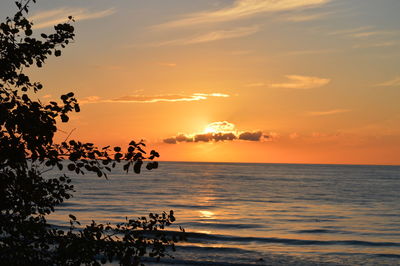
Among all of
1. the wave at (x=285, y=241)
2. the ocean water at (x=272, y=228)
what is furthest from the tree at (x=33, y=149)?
the wave at (x=285, y=241)

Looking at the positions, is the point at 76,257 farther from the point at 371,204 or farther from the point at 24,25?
the point at 371,204

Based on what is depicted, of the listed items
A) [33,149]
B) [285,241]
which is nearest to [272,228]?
[285,241]

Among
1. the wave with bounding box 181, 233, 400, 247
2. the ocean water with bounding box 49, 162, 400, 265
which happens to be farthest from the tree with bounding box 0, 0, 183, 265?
the wave with bounding box 181, 233, 400, 247

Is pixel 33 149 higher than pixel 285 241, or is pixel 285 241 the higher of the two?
pixel 33 149

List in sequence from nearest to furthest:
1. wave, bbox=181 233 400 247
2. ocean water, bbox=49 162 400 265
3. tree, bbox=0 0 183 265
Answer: tree, bbox=0 0 183 265 → ocean water, bbox=49 162 400 265 → wave, bbox=181 233 400 247

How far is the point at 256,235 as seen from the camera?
3650cm

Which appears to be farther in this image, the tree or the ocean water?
the ocean water

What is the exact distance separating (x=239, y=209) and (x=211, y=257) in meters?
29.8

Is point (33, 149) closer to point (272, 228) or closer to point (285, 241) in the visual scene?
point (285, 241)

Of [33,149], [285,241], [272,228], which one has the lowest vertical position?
[285,241]

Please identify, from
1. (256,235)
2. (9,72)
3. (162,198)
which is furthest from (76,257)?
(162,198)

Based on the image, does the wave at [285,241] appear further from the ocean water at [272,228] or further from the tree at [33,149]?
the tree at [33,149]

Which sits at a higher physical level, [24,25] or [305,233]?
[24,25]

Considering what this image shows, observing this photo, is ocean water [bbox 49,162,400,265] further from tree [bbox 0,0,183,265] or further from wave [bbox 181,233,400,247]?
tree [bbox 0,0,183,265]
